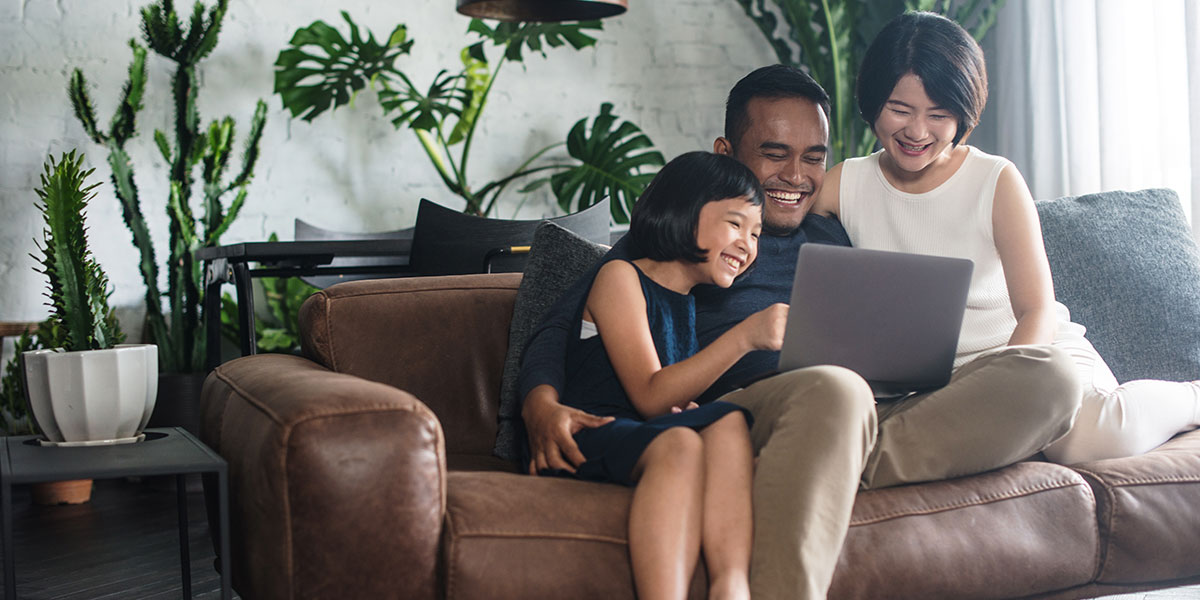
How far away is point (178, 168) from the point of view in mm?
3246

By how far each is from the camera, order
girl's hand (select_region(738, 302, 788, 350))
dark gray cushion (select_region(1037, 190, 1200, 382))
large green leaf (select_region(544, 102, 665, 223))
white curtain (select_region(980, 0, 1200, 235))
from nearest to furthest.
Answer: girl's hand (select_region(738, 302, 788, 350)), dark gray cushion (select_region(1037, 190, 1200, 382)), white curtain (select_region(980, 0, 1200, 235)), large green leaf (select_region(544, 102, 665, 223))

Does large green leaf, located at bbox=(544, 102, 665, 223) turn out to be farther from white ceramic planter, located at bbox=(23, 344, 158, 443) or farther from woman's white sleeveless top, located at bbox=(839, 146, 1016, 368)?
white ceramic planter, located at bbox=(23, 344, 158, 443)

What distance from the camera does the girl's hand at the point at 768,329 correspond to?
142cm

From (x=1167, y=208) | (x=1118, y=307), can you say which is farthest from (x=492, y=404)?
(x=1167, y=208)

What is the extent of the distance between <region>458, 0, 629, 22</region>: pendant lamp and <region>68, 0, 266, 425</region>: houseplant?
1055 mm

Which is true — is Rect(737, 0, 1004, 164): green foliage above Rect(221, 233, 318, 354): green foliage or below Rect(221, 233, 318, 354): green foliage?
above

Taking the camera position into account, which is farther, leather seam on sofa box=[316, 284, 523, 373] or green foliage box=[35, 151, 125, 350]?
leather seam on sofa box=[316, 284, 523, 373]

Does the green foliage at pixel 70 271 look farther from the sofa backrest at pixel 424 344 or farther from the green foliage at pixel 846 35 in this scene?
the green foliage at pixel 846 35

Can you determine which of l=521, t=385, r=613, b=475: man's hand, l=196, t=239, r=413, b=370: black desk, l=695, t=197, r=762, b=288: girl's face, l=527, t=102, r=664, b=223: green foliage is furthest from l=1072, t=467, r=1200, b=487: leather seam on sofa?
l=527, t=102, r=664, b=223: green foliage

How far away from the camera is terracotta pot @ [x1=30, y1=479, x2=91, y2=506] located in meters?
2.96

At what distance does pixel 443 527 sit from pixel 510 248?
1.23 metres

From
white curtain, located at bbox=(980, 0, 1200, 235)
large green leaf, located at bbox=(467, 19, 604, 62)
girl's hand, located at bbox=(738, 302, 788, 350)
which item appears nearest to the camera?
girl's hand, located at bbox=(738, 302, 788, 350)

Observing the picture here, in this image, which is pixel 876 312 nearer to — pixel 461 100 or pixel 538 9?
pixel 538 9

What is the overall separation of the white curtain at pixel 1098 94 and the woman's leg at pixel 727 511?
2175 mm
